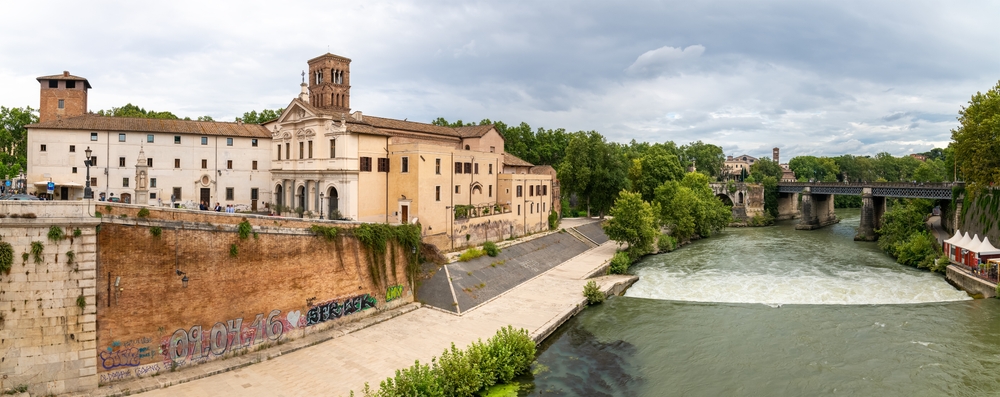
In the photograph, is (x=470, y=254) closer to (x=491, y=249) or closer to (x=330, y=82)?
(x=491, y=249)

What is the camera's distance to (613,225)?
41875 mm

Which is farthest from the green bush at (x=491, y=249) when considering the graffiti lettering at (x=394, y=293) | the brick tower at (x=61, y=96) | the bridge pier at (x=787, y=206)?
the bridge pier at (x=787, y=206)

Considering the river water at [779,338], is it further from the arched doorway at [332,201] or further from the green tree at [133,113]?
the green tree at [133,113]

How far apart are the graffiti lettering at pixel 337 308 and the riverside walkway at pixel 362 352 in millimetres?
670

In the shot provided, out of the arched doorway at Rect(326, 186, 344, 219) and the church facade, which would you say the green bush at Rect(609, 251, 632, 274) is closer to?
the church facade

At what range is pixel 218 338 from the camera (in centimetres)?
1850

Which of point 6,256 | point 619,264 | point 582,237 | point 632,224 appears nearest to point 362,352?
point 6,256

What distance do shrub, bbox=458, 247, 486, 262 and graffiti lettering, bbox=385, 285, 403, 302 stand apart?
509cm

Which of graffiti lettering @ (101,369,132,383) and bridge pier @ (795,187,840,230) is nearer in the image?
graffiti lettering @ (101,369,132,383)

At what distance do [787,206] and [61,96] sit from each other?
83130mm

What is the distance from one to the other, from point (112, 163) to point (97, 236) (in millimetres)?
18774

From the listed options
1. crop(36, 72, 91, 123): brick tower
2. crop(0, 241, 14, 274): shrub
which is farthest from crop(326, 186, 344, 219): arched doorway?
crop(36, 72, 91, 123): brick tower

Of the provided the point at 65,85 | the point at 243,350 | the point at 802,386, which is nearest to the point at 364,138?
the point at 243,350

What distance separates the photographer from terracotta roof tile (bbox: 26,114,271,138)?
1203 inches
